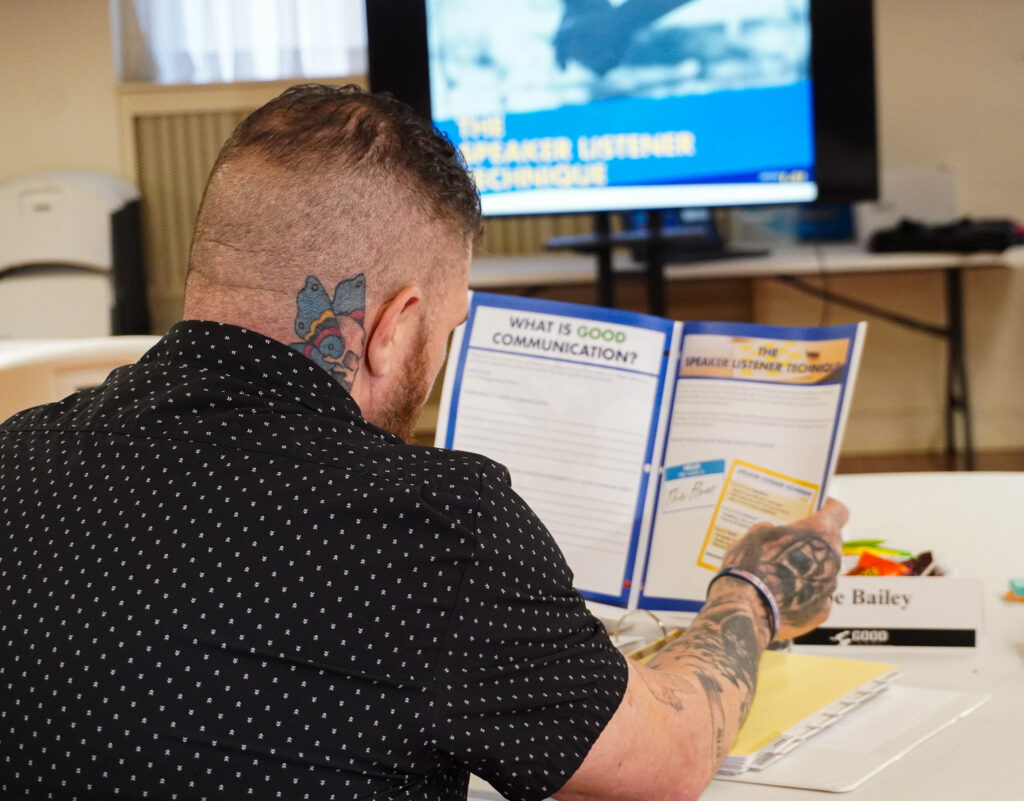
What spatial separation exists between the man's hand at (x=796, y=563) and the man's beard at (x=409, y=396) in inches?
12.7

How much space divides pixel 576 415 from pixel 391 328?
0.39m

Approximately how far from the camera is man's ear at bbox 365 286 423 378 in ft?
2.69

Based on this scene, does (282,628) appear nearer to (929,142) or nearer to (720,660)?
(720,660)

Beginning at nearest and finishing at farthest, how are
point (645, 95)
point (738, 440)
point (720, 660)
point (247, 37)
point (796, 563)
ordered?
point (720, 660)
point (796, 563)
point (738, 440)
point (645, 95)
point (247, 37)

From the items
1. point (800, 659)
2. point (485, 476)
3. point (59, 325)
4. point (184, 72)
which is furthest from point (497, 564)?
point (184, 72)

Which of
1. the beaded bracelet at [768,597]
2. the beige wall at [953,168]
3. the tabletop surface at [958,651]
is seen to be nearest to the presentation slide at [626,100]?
the beige wall at [953,168]

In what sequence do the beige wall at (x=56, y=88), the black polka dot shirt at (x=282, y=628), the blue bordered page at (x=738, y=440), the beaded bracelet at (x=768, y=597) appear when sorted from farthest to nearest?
the beige wall at (x=56, y=88) < the blue bordered page at (x=738, y=440) < the beaded bracelet at (x=768, y=597) < the black polka dot shirt at (x=282, y=628)

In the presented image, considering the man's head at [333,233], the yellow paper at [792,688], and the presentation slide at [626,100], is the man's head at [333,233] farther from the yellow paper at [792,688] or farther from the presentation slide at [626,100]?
the presentation slide at [626,100]

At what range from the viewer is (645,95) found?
10.8 feet

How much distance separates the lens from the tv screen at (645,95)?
10.7 ft

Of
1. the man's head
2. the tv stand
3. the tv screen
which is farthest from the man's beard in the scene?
the tv screen

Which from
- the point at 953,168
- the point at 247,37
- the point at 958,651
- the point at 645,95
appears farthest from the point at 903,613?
the point at 247,37

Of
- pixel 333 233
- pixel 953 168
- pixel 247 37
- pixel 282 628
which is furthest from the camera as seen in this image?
pixel 247 37

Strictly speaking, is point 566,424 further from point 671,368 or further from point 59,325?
point 59,325
